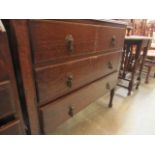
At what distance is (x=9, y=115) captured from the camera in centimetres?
49

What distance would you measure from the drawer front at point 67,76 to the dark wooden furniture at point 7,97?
13cm

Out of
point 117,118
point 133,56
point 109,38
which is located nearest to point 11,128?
point 109,38

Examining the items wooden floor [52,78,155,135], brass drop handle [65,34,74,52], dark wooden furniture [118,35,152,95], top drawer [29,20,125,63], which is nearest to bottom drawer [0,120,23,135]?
top drawer [29,20,125,63]

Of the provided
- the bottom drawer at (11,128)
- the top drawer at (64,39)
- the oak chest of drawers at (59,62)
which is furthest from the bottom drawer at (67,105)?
the top drawer at (64,39)

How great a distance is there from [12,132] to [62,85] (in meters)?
0.30

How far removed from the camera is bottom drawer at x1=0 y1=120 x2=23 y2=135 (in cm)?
46

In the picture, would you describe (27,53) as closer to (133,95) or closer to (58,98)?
(58,98)

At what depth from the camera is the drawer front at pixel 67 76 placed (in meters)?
0.60

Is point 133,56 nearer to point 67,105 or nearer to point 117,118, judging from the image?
point 117,118

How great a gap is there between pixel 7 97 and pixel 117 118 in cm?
106

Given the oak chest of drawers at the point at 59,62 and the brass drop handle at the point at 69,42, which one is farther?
the brass drop handle at the point at 69,42

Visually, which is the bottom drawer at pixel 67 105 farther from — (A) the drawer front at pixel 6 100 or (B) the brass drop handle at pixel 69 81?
(A) the drawer front at pixel 6 100

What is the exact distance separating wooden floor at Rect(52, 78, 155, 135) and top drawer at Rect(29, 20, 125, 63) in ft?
2.16
